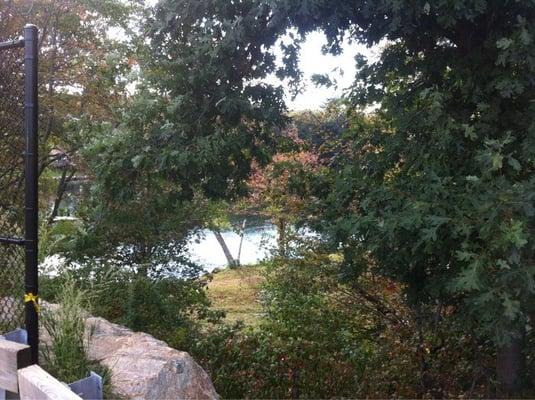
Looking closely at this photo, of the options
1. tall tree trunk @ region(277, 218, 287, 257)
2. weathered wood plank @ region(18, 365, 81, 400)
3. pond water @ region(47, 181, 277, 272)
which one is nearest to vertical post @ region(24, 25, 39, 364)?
weathered wood plank @ region(18, 365, 81, 400)

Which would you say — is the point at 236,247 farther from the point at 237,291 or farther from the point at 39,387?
the point at 39,387

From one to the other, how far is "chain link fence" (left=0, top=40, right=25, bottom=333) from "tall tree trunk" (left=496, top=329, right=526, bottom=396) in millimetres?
3857

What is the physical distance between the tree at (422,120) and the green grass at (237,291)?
16.9 ft

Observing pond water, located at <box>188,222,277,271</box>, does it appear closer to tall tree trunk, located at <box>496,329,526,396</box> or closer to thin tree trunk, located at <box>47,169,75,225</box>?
thin tree trunk, located at <box>47,169,75,225</box>

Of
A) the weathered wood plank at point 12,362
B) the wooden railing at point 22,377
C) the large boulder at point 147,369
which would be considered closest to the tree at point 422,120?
the large boulder at point 147,369

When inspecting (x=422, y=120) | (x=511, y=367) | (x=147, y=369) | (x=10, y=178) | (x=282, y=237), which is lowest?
(x=511, y=367)

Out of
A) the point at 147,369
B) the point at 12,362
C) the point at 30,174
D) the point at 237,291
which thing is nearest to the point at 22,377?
the point at 12,362

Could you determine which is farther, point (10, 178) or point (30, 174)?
point (10, 178)

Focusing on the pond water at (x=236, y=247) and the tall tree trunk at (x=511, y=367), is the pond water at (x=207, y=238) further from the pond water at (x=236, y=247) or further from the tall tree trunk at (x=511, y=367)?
the tall tree trunk at (x=511, y=367)

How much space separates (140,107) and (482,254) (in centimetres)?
301

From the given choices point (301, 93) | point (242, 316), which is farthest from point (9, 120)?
point (242, 316)

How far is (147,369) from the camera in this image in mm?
2791

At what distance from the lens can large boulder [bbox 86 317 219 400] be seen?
269cm

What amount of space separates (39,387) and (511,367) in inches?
159
